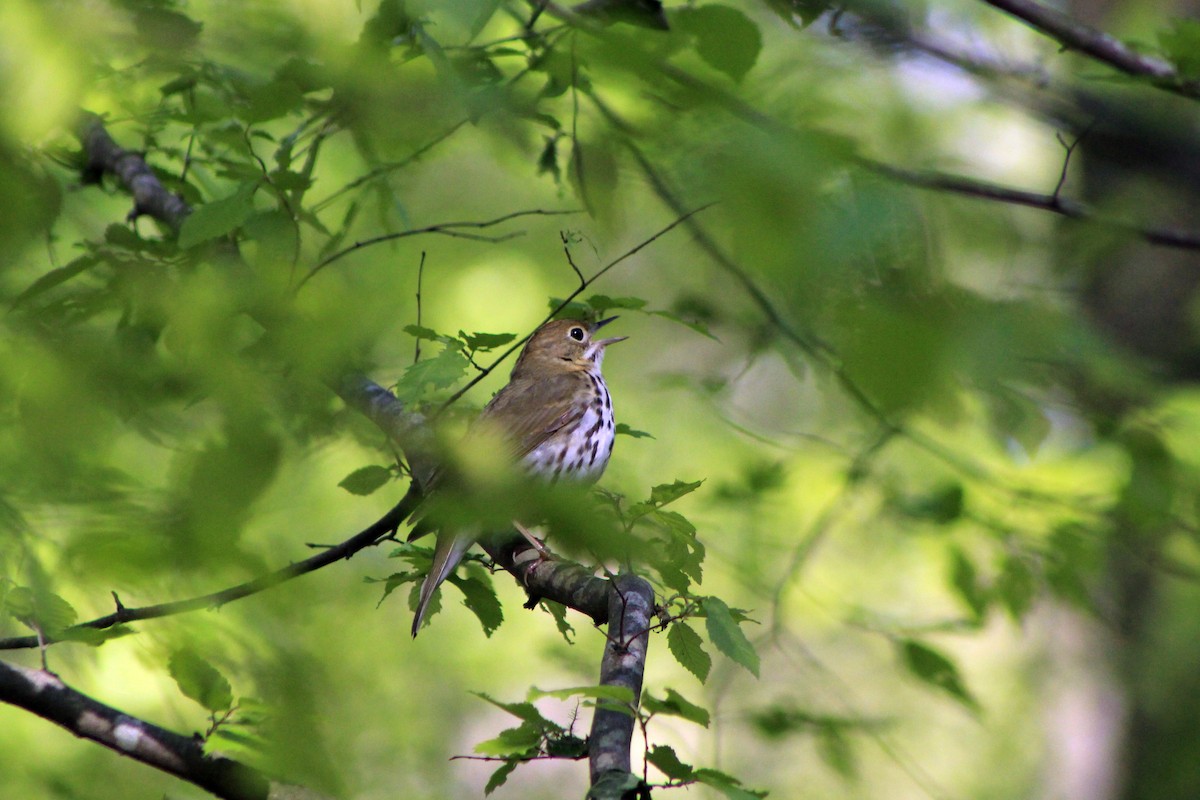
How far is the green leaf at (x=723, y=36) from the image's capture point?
243 centimetres

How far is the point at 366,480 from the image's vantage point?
3.16m

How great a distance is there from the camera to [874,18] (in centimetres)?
220

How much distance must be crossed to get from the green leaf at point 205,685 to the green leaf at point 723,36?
1.77 meters

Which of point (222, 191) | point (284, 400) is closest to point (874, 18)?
Result: point (284, 400)

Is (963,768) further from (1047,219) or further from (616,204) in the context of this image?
(616,204)

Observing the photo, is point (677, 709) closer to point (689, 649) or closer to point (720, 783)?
point (720, 783)

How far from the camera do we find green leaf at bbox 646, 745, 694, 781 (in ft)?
6.45

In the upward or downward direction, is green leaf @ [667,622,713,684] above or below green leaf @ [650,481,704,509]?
below

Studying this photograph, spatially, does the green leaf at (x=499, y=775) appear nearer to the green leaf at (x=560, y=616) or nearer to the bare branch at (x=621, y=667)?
the bare branch at (x=621, y=667)

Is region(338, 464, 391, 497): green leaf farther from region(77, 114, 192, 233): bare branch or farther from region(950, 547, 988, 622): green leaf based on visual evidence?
region(950, 547, 988, 622): green leaf

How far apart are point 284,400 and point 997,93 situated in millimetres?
2870

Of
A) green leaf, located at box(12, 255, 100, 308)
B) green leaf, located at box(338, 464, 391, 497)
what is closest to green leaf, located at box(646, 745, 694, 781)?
green leaf, located at box(338, 464, 391, 497)

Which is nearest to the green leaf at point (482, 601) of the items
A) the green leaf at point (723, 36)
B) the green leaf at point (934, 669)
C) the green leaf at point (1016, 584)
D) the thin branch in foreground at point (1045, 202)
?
the green leaf at point (723, 36)

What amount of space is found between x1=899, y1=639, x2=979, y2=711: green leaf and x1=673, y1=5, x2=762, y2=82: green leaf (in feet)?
10.9
